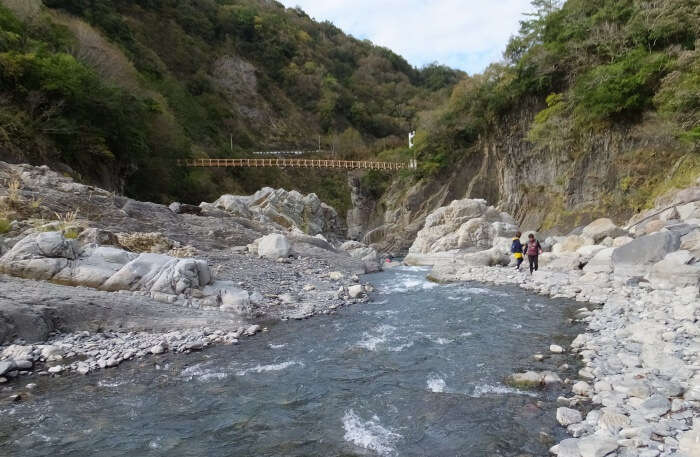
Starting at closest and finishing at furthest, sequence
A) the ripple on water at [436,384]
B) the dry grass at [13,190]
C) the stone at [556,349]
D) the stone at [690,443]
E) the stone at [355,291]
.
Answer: the stone at [690,443] → the ripple on water at [436,384] → the stone at [556,349] → the stone at [355,291] → the dry grass at [13,190]

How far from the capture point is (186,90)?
5050cm

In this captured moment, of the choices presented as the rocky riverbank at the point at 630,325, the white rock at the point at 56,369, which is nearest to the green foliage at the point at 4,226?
the white rock at the point at 56,369

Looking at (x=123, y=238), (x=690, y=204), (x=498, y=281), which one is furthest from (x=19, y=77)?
(x=690, y=204)

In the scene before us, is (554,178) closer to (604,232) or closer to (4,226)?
(604,232)

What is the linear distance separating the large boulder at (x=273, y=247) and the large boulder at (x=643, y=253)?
32.3 ft

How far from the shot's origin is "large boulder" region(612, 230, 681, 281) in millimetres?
9961

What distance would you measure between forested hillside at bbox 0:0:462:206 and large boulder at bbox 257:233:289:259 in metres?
11.0

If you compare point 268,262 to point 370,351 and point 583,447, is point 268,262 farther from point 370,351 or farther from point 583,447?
point 583,447

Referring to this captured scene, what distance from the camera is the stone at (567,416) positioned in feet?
13.2

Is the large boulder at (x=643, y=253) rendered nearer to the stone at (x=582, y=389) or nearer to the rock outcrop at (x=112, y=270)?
the stone at (x=582, y=389)

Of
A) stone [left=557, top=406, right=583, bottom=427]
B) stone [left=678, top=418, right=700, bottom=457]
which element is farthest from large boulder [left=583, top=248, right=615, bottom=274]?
stone [left=678, top=418, right=700, bottom=457]

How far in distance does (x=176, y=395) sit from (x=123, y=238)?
7.64 metres

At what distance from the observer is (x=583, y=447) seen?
11.2ft

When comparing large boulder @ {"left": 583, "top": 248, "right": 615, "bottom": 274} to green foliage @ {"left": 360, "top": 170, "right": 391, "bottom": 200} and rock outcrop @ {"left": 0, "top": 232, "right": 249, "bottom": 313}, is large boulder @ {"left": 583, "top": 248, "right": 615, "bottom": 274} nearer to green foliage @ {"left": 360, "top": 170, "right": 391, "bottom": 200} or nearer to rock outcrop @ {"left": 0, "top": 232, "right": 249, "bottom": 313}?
rock outcrop @ {"left": 0, "top": 232, "right": 249, "bottom": 313}
